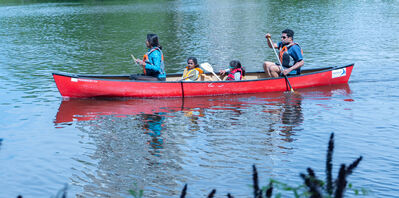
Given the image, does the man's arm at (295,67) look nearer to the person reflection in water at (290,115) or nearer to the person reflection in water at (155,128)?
the person reflection in water at (290,115)

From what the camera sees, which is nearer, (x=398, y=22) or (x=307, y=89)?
(x=307, y=89)

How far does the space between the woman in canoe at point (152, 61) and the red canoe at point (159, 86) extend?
1.10 ft

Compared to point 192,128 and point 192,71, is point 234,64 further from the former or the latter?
point 192,128

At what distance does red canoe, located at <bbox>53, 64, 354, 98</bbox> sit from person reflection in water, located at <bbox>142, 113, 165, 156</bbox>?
1495mm

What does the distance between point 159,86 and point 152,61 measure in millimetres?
682

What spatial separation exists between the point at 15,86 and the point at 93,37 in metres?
12.6

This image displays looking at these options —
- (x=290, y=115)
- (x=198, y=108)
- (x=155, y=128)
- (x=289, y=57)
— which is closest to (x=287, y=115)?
(x=290, y=115)

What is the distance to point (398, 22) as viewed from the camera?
1099 inches

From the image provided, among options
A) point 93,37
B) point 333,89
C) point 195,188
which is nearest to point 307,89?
point 333,89

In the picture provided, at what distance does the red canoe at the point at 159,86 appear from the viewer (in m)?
12.5

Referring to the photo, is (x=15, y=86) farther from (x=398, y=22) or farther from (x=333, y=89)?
Result: (x=398, y=22)

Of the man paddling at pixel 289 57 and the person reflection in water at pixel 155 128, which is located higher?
the man paddling at pixel 289 57

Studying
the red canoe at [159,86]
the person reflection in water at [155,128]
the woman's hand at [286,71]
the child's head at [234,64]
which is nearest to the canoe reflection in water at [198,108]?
the person reflection in water at [155,128]

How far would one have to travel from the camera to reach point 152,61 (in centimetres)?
1254
